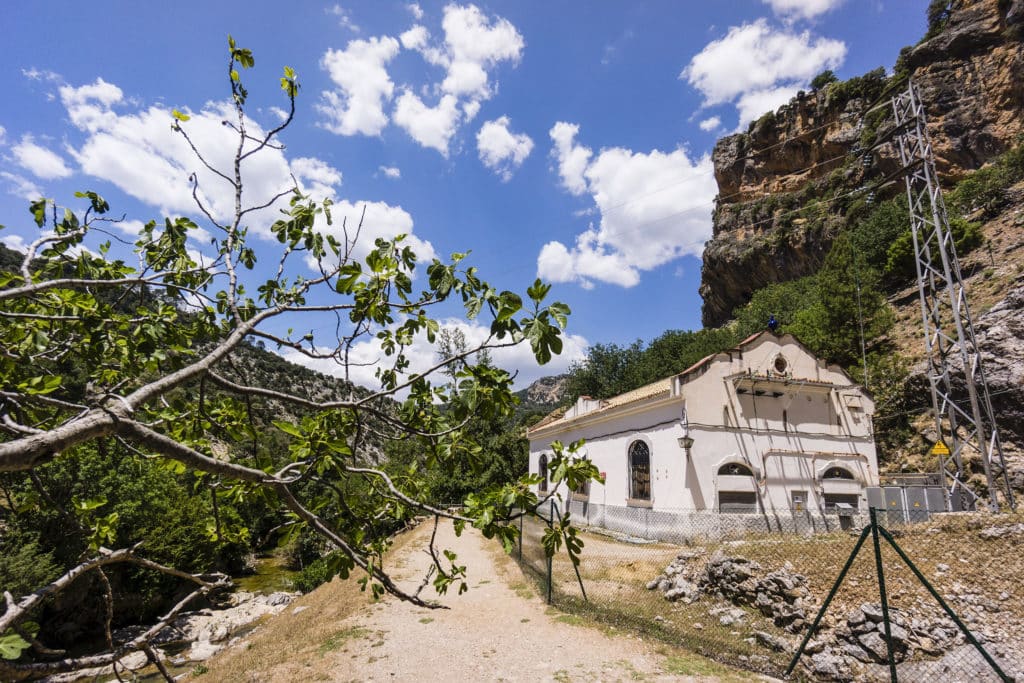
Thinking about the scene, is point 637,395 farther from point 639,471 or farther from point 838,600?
point 838,600

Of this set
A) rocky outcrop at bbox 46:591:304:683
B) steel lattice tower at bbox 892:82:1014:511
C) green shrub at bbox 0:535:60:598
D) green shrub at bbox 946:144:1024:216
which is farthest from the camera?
green shrub at bbox 946:144:1024:216

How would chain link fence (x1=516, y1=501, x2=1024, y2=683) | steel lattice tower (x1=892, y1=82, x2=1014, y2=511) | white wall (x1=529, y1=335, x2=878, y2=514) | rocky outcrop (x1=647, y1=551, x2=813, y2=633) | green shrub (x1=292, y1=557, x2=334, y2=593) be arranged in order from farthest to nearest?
green shrub (x1=292, y1=557, x2=334, y2=593) → white wall (x1=529, y1=335, x2=878, y2=514) → steel lattice tower (x1=892, y1=82, x2=1014, y2=511) → rocky outcrop (x1=647, y1=551, x2=813, y2=633) → chain link fence (x1=516, y1=501, x2=1024, y2=683)

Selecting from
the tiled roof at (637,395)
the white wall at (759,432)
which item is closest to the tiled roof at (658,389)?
the tiled roof at (637,395)

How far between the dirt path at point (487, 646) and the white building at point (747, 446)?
246 inches

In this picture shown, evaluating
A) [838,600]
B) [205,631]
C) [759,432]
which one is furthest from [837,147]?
[205,631]

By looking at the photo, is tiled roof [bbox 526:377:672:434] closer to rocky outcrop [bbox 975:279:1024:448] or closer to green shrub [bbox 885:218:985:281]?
rocky outcrop [bbox 975:279:1024:448]

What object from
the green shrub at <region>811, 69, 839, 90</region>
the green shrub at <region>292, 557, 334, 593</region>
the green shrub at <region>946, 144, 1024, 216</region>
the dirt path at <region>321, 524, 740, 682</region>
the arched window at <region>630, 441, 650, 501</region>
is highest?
the green shrub at <region>811, 69, 839, 90</region>

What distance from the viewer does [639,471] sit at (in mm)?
16672

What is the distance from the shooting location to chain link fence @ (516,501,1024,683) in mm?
6336

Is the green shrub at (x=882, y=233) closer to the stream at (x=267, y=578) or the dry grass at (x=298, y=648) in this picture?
the dry grass at (x=298, y=648)

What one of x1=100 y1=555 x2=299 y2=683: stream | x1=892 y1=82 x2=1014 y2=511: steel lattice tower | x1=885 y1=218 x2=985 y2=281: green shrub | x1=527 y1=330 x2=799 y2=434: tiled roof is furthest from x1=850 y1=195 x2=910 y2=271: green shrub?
x1=100 y1=555 x2=299 y2=683: stream

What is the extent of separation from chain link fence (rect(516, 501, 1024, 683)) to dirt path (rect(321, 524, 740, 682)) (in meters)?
0.73

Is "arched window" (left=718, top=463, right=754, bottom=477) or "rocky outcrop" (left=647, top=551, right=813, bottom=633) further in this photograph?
"arched window" (left=718, top=463, right=754, bottom=477)

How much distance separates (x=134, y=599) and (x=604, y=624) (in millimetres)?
18297
